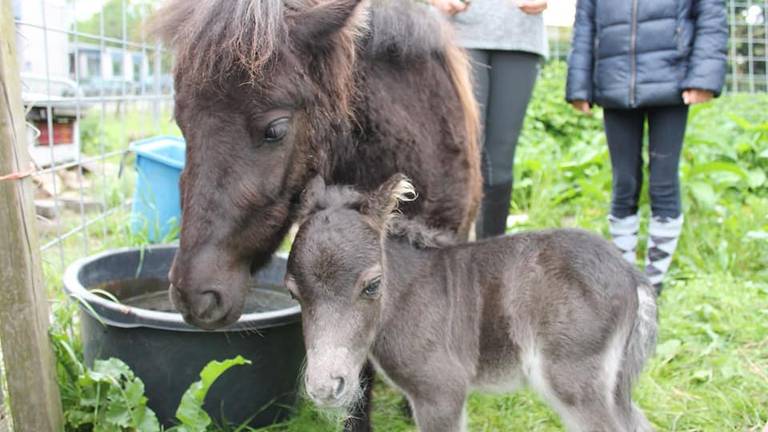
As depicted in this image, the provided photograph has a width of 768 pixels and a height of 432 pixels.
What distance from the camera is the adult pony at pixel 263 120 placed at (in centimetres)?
198

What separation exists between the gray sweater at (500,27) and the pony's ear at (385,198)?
1377 millimetres

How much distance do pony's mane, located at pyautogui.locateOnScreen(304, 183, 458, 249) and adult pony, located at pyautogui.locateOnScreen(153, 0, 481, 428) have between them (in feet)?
0.34

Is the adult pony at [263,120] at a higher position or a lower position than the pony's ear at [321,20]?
lower

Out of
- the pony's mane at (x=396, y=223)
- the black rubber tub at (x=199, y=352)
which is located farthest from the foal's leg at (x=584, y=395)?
the black rubber tub at (x=199, y=352)

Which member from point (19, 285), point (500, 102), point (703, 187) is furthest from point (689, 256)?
point (19, 285)

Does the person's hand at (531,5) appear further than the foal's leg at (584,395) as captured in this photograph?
Yes

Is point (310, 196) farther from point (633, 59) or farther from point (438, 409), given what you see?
point (633, 59)

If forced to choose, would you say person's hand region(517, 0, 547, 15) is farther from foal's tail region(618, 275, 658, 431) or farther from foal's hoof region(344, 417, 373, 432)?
foal's hoof region(344, 417, 373, 432)

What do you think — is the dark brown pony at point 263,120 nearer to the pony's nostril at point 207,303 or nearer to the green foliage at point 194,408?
the pony's nostril at point 207,303

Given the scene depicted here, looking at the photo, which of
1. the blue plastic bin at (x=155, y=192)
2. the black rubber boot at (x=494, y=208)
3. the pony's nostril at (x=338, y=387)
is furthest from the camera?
the blue plastic bin at (x=155, y=192)

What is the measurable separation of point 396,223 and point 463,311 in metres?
0.39

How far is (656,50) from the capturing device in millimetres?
3740

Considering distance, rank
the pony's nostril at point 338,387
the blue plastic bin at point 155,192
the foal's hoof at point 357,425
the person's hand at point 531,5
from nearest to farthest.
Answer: the pony's nostril at point 338,387
the foal's hoof at point 357,425
the person's hand at point 531,5
the blue plastic bin at point 155,192

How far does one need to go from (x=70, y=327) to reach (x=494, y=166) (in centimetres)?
219
